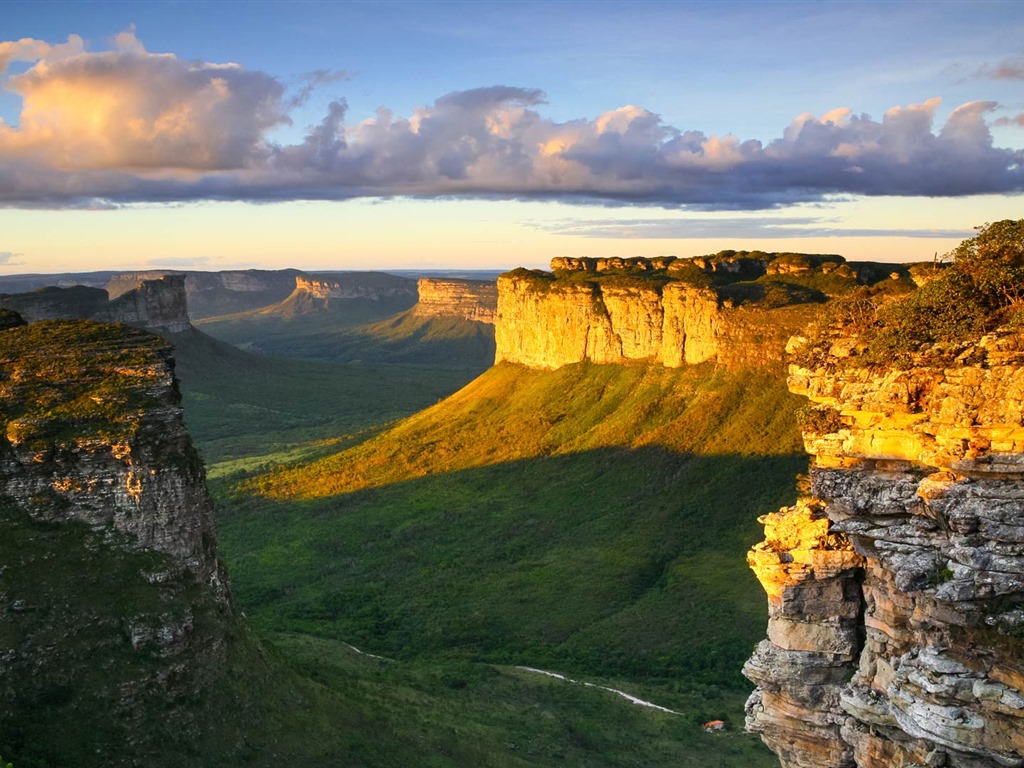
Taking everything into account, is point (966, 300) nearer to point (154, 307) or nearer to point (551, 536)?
point (551, 536)

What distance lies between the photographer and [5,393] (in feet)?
119

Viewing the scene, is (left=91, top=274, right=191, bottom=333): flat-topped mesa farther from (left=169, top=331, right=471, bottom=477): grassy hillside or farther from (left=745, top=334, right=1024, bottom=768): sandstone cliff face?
(left=745, top=334, right=1024, bottom=768): sandstone cliff face

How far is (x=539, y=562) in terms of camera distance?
7800cm

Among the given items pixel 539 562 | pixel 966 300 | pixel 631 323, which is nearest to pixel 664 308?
pixel 631 323

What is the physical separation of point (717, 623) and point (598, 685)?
11.6m

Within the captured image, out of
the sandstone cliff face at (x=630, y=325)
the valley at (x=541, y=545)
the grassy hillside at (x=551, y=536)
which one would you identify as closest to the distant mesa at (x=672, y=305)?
the sandstone cliff face at (x=630, y=325)

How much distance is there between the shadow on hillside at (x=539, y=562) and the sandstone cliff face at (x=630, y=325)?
12301mm

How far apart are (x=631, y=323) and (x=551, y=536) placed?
106 ft

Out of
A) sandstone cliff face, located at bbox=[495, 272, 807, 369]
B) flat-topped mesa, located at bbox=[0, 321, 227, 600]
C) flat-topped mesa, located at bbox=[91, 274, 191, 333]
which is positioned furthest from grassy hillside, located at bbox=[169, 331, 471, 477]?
flat-topped mesa, located at bbox=[0, 321, 227, 600]

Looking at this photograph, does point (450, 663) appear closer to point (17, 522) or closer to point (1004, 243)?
point (17, 522)

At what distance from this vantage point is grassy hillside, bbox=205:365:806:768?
6162cm

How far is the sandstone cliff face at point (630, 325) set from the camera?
299ft

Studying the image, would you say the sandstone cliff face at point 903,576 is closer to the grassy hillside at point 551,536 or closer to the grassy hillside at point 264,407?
the grassy hillside at point 551,536

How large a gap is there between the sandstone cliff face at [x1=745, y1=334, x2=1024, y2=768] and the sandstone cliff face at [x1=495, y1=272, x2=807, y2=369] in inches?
2524
